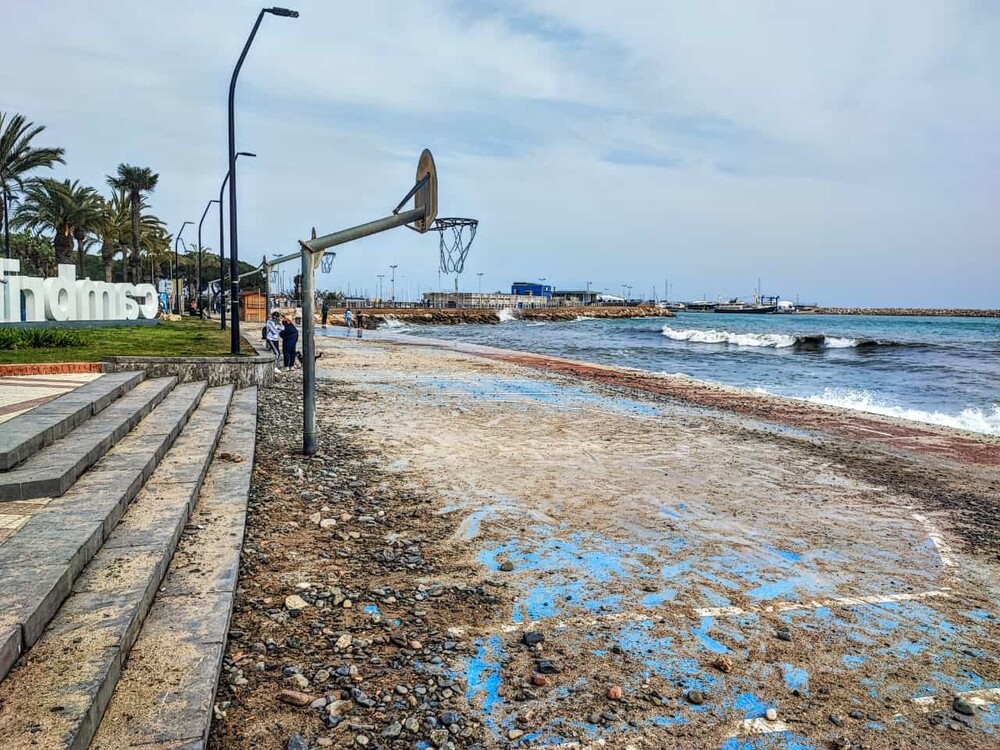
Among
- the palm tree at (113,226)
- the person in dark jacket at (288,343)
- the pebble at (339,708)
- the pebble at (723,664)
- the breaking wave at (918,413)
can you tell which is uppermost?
the palm tree at (113,226)

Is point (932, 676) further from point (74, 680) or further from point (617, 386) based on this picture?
point (617, 386)

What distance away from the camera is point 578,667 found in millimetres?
3674

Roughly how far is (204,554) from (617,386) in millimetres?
15009

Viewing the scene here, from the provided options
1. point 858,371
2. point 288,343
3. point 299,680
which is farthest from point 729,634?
point 858,371

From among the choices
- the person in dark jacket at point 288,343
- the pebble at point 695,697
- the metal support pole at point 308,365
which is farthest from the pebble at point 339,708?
the person in dark jacket at point 288,343

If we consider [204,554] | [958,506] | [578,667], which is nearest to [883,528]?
[958,506]

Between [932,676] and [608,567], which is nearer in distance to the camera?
A: [932,676]

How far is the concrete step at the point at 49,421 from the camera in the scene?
5.16 meters

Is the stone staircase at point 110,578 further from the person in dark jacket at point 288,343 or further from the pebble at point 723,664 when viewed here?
the person in dark jacket at point 288,343

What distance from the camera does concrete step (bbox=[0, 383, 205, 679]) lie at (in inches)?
120

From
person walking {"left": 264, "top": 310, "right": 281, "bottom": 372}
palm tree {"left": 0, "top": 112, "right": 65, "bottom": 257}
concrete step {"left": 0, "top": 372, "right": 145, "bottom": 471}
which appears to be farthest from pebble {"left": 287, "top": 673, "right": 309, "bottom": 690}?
palm tree {"left": 0, "top": 112, "right": 65, "bottom": 257}

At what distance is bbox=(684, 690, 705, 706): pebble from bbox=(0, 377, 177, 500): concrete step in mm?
4291

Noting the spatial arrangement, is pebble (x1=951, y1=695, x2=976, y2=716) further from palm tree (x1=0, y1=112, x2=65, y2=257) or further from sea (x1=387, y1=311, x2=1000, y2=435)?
palm tree (x1=0, y1=112, x2=65, y2=257)

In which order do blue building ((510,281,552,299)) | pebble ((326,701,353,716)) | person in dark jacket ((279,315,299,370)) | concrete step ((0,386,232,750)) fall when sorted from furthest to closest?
blue building ((510,281,552,299))
person in dark jacket ((279,315,299,370))
pebble ((326,701,353,716))
concrete step ((0,386,232,750))
